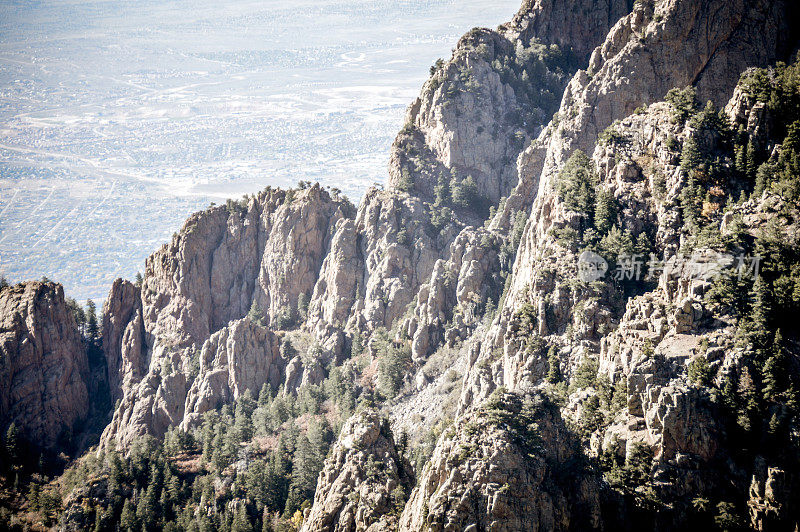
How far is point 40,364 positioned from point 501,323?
340 ft

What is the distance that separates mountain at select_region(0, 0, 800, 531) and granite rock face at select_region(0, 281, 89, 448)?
660 millimetres

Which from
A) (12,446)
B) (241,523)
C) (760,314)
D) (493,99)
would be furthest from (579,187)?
(12,446)

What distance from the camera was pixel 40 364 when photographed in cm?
14775

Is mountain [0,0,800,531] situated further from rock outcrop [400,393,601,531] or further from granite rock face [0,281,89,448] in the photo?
granite rock face [0,281,89,448]

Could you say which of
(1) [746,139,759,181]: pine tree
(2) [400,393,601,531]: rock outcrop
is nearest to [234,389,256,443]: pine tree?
(2) [400,393,601,531]: rock outcrop

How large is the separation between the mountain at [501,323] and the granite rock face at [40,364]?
660 millimetres

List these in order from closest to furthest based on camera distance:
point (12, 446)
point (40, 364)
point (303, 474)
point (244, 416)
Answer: point (303, 474) → point (244, 416) → point (12, 446) → point (40, 364)

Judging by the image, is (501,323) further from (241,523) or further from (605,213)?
(241,523)

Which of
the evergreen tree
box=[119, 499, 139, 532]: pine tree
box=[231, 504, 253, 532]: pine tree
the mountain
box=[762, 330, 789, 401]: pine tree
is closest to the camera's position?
the mountain

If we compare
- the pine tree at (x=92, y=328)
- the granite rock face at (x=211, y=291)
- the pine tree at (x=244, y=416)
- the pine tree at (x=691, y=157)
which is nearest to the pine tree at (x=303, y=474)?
the pine tree at (x=244, y=416)

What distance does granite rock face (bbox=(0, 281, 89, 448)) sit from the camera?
14188 centimetres

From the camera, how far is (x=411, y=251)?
486 ft

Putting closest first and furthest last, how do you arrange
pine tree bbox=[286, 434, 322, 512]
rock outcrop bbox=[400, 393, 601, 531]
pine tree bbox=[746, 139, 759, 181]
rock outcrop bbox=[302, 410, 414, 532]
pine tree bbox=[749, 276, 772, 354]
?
rock outcrop bbox=[400, 393, 601, 531] → pine tree bbox=[749, 276, 772, 354] → rock outcrop bbox=[302, 410, 414, 532] → pine tree bbox=[746, 139, 759, 181] → pine tree bbox=[286, 434, 322, 512]

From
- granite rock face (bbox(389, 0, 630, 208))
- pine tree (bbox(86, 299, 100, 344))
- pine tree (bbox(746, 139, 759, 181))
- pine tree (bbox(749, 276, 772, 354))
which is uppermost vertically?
granite rock face (bbox(389, 0, 630, 208))
